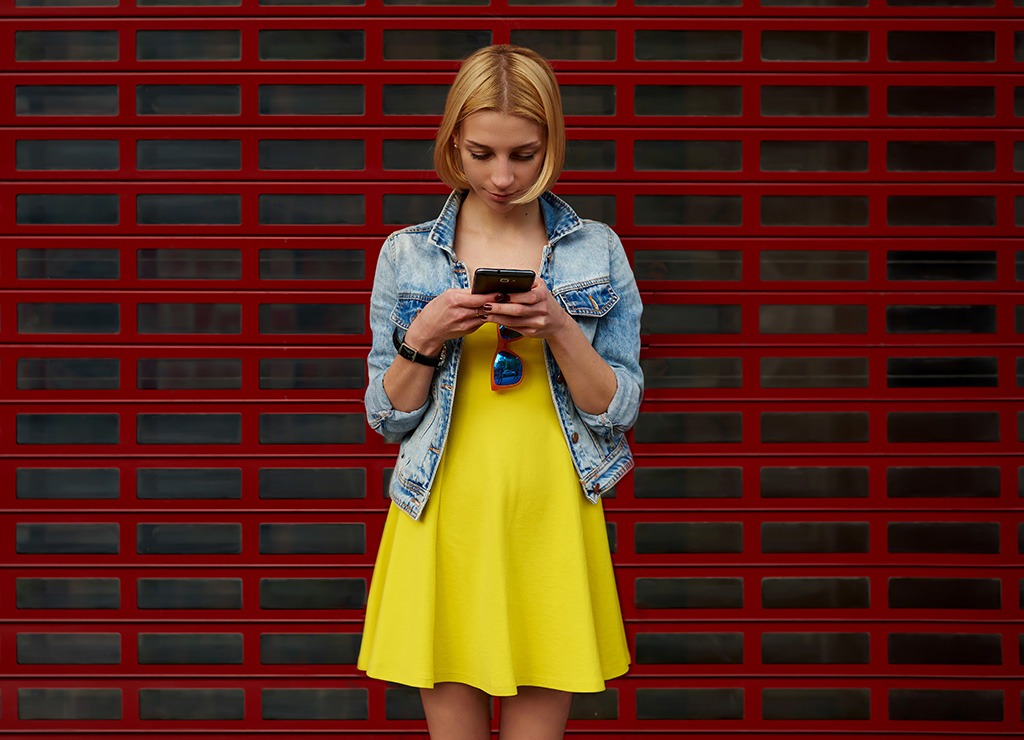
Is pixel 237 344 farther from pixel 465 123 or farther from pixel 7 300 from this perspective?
pixel 465 123

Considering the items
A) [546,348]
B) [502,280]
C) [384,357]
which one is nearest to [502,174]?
[502,280]

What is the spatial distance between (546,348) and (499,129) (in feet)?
1.59

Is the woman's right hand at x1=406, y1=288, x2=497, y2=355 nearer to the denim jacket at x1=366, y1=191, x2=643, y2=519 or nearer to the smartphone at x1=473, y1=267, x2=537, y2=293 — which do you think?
the smartphone at x1=473, y1=267, x2=537, y2=293

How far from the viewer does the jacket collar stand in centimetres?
225

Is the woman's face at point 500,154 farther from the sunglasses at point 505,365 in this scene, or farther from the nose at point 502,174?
the sunglasses at point 505,365

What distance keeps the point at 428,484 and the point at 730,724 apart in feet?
7.44

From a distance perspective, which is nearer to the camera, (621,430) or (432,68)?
(621,430)

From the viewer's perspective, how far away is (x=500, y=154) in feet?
6.85

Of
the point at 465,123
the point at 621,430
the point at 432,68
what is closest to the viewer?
the point at 465,123

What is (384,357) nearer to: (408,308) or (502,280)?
(408,308)

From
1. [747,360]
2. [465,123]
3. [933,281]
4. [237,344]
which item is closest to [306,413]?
[237,344]

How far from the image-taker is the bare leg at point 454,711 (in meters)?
2.26

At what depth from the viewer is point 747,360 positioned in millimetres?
3779

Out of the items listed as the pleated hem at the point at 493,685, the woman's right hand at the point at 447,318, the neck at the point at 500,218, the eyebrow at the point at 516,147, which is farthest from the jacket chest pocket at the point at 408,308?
the pleated hem at the point at 493,685
